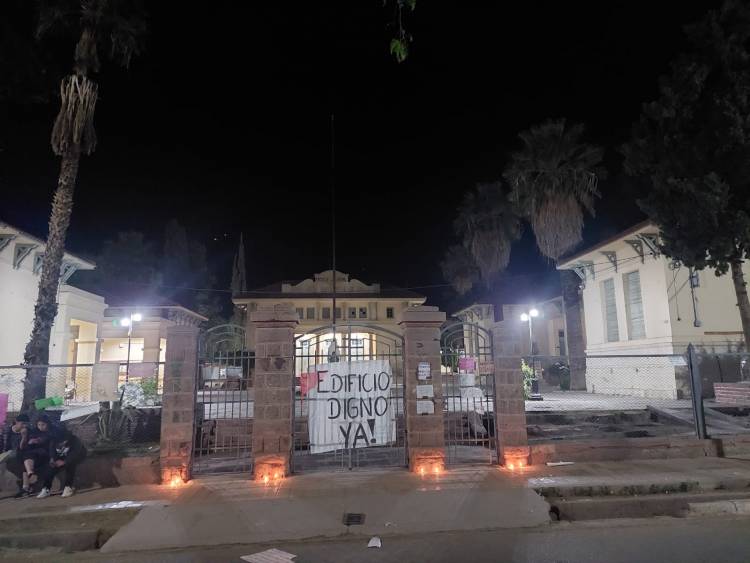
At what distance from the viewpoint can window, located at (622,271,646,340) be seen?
19.3 m

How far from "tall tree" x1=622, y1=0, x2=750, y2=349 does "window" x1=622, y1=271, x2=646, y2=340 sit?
167 inches

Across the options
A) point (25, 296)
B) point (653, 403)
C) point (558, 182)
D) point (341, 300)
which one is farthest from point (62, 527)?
point (341, 300)

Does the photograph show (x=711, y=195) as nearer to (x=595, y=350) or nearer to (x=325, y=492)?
(x=595, y=350)

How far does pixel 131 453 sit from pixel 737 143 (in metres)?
16.7

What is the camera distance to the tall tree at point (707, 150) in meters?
13.9

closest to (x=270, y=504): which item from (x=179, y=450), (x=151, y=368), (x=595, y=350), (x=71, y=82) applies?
(x=179, y=450)

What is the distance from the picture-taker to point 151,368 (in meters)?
13.6

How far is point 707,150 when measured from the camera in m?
14.5

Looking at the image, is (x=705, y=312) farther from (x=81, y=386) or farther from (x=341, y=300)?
(x=341, y=300)

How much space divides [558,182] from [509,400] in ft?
55.9

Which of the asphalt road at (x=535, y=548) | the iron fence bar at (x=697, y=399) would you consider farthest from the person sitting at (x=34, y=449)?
the iron fence bar at (x=697, y=399)

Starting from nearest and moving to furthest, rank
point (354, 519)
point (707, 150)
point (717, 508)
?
point (354, 519) → point (717, 508) → point (707, 150)

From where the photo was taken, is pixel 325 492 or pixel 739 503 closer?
pixel 739 503

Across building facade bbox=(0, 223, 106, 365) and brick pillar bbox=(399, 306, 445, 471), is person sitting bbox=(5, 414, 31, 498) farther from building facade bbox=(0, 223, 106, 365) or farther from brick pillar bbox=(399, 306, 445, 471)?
building facade bbox=(0, 223, 106, 365)
